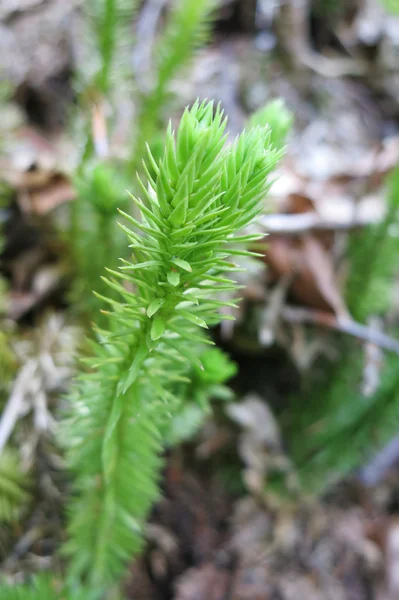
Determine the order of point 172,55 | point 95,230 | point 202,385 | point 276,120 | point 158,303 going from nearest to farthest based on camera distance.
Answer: point 158,303 < point 202,385 < point 276,120 < point 95,230 < point 172,55

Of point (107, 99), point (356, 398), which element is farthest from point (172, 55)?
point (356, 398)

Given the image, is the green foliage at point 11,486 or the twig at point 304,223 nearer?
the green foliage at point 11,486

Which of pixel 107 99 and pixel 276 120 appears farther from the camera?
pixel 107 99

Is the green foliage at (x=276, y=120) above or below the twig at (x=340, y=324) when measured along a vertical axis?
above

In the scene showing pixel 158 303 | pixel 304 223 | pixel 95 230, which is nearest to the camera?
pixel 158 303

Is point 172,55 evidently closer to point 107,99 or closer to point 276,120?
point 107,99

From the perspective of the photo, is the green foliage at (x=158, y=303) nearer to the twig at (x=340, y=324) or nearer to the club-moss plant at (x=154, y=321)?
the club-moss plant at (x=154, y=321)

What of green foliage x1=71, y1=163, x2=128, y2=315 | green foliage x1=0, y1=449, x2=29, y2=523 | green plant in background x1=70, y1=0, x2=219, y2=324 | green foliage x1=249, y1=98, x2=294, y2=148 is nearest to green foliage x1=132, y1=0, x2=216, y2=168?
green plant in background x1=70, y1=0, x2=219, y2=324

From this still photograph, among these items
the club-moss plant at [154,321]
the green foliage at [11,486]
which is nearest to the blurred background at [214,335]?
the green foliage at [11,486]

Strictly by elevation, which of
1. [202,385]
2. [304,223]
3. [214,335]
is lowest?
[214,335]
